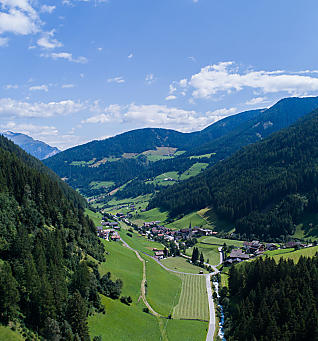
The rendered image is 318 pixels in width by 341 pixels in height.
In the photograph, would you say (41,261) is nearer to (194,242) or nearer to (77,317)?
(77,317)

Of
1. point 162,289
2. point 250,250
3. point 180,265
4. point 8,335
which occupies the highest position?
point 8,335

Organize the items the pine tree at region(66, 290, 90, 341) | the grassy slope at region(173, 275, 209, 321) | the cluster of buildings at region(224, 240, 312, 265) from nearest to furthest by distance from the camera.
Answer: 1. the pine tree at region(66, 290, 90, 341)
2. the grassy slope at region(173, 275, 209, 321)
3. the cluster of buildings at region(224, 240, 312, 265)

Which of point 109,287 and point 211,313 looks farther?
point 211,313

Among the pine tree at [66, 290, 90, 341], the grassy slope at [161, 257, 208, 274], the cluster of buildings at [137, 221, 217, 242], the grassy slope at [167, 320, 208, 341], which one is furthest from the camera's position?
the cluster of buildings at [137, 221, 217, 242]

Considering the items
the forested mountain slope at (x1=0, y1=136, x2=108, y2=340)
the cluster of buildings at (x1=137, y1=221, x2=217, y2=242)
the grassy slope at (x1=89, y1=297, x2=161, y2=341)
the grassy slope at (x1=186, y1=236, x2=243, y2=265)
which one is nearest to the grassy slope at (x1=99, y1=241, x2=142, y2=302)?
the forested mountain slope at (x1=0, y1=136, x2=108, y2=340)

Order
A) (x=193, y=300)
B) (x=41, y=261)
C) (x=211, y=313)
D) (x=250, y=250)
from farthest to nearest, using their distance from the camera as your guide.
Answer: (x=250, y=250) < (x=193, y=300) < (x=211, y=313) < (x=41, y=261)

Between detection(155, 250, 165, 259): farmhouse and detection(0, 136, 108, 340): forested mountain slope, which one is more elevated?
detection(0, 136, 108, 340): forested mountain slope

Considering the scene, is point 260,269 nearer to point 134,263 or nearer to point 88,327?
point 134,263

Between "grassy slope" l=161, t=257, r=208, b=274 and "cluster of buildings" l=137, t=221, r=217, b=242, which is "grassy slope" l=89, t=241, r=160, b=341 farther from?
"cluster of buildings" l=137, t=221, r=217, b=242

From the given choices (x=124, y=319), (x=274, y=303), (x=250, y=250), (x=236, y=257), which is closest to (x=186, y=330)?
(x=124, y=319)
